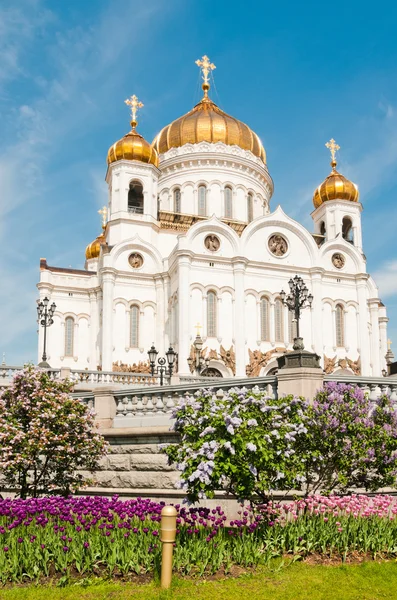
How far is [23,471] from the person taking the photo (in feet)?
38.7

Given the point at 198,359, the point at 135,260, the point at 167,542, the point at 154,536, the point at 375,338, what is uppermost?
the point at 135,260

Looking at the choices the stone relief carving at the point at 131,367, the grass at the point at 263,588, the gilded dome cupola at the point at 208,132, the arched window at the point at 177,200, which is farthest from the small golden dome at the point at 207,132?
the grass at the point at 263,588

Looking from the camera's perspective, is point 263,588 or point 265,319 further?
point 265,319

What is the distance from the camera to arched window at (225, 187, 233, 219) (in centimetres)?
4956

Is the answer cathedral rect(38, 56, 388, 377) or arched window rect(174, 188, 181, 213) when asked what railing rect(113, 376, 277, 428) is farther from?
arched window rect(174, 188, 181, 213)

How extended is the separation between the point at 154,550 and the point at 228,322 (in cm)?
3308

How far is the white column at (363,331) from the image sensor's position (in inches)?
1681

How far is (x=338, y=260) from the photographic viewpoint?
149ft

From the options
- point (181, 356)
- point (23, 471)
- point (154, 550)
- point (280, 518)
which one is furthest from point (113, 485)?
point (181, 356)

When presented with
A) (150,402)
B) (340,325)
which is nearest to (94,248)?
(340,325)

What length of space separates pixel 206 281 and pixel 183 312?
316cm

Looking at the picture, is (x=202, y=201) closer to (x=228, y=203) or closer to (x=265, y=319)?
(x=228, y=203)

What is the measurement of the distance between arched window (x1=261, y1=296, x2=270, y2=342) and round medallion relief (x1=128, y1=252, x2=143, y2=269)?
29.6ft

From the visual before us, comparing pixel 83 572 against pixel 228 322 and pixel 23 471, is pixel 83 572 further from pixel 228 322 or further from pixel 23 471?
pixel 228 322
